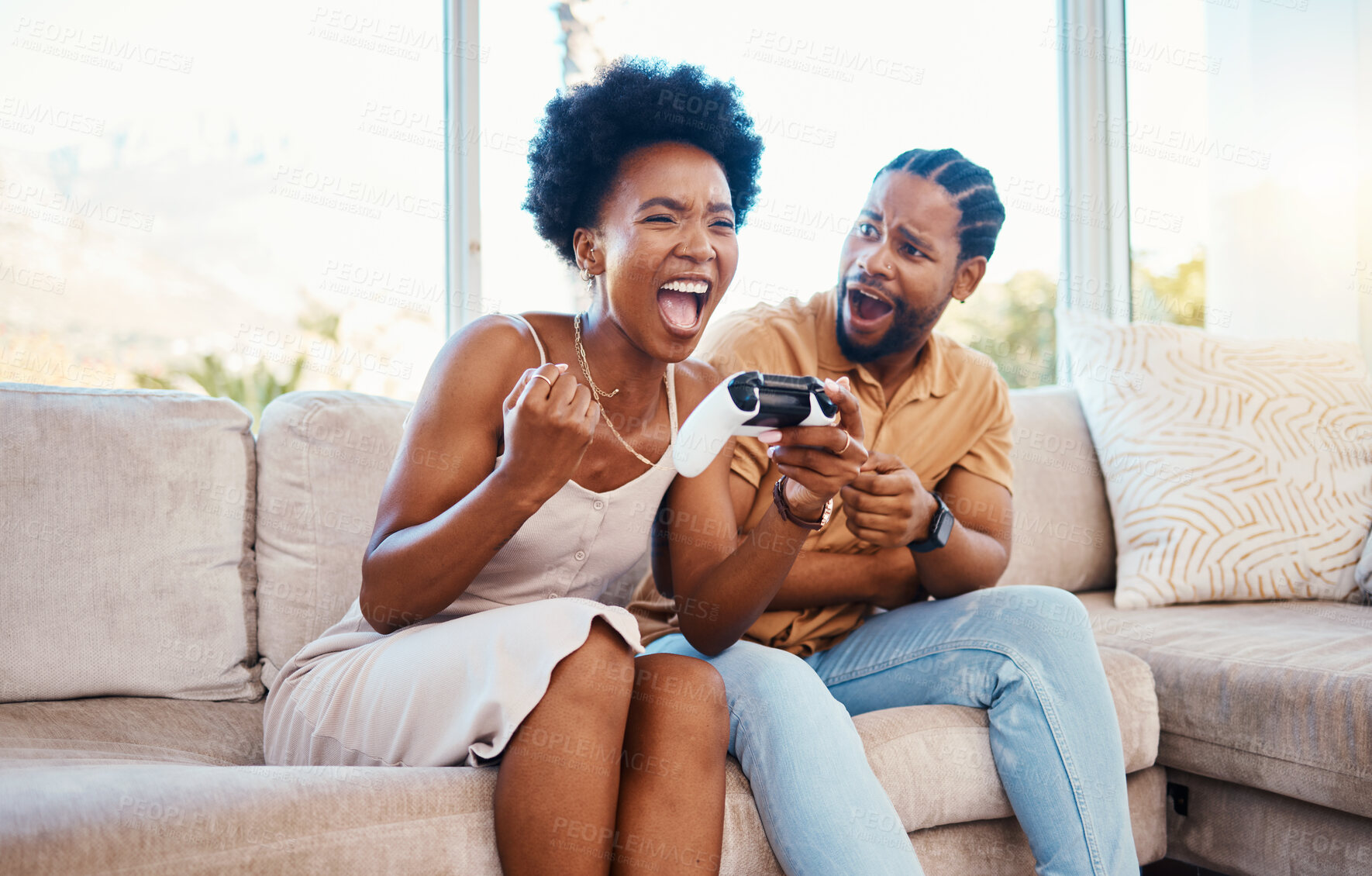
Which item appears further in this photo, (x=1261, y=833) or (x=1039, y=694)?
(x=1261, y=833)

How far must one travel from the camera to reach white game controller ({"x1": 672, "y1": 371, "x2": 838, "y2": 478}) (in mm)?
1122

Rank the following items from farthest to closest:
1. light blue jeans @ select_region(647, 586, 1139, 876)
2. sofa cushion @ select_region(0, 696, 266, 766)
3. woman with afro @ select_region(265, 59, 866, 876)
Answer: sofa cushion @ select_region(0, 696, 266, 766) → light blue jeans @ select_region(647, 586, 1139, 876) → woman with afro @ select_region(265, 59, 866, 876)

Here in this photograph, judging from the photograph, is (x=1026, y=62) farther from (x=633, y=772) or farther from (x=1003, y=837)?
(x=633, y=772)

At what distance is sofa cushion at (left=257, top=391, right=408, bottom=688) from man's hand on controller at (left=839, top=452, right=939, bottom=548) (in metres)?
0.72

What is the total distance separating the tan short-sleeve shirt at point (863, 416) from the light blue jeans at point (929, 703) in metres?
0.07

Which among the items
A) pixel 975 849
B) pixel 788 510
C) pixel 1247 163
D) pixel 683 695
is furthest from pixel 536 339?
pixel 1247 163

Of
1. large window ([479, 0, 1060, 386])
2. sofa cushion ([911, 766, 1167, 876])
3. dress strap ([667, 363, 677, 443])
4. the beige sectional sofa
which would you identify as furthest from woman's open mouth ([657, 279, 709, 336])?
large window ([479, 0, 1060, 386])

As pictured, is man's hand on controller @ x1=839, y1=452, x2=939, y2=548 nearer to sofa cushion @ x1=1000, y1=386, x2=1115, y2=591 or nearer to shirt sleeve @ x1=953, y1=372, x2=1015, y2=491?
shirt sleeve @ x1=953, y1=372, x2=1015, y2=491

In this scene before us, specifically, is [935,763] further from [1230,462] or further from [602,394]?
[1230,462]

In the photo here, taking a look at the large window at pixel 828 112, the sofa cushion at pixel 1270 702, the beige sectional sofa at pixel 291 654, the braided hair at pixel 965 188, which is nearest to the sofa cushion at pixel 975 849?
the beige sectional sofa at pixel 291 654

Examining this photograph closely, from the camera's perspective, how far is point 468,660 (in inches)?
38.1

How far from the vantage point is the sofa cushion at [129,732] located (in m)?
1.17

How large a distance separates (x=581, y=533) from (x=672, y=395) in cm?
28

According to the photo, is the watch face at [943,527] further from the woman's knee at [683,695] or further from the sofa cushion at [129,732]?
the sofa cushion at [129,732]
